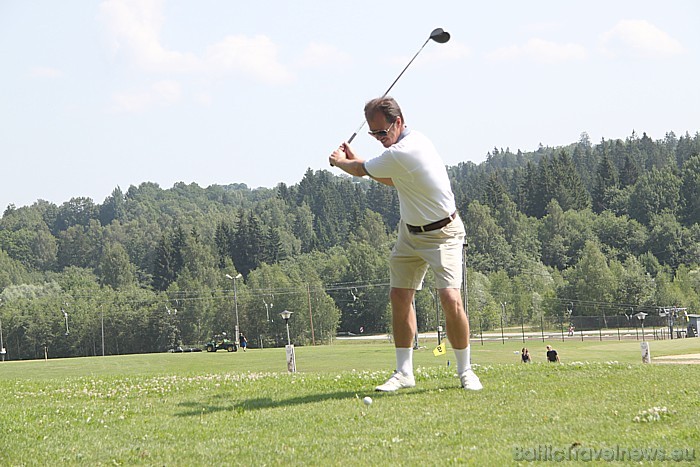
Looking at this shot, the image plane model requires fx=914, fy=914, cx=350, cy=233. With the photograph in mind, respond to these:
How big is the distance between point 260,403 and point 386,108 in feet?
9.72

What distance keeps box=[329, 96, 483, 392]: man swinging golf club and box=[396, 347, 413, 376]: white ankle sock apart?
0.25 feet

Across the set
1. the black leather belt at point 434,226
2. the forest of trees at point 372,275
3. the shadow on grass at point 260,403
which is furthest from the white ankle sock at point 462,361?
the forest of trees at point 372,275

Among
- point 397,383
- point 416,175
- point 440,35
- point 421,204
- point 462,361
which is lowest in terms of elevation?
point 397,383

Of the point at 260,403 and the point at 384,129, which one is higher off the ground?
the point at 384,129

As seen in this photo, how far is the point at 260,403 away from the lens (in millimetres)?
8242

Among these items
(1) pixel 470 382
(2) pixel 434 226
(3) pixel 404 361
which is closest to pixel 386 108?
(2) pixel 434 226

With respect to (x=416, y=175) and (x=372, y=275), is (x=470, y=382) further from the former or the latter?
(x=372, y=275)

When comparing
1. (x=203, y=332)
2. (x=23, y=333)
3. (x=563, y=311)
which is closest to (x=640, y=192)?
(x=563, y=311)

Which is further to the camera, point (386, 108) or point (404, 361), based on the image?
point (404, 361)

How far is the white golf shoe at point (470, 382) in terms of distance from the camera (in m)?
8.35

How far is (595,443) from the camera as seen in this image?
18.5ft

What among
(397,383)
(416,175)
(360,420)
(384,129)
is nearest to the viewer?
(360,420)

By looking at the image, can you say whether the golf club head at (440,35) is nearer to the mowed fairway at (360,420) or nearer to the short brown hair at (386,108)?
the short brown hair at (386,108)

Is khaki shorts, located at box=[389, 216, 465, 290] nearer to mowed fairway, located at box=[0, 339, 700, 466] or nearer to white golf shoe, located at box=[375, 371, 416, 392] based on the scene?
white golf shoe, located at box=[375, 371, 416, 392]
